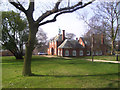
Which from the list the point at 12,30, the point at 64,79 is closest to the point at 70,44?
the point at 12,30

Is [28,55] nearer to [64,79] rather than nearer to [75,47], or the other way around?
[64,79]

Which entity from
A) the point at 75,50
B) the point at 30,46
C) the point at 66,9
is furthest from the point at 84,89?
the point at 75,50

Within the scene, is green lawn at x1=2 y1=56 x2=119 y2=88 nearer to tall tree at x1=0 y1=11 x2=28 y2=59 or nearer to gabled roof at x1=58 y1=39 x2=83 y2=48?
tall tree at x1=0 y1=11 x2=28 y2=59

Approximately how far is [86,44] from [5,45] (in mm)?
27592

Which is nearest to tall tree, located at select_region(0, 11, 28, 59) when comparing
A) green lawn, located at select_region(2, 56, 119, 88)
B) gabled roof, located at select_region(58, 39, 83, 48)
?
gabled roof, located at select_region(58, 39, 83, 48)

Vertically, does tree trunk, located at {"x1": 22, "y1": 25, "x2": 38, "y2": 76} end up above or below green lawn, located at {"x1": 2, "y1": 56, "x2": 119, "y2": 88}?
above

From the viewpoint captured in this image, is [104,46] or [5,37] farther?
[104,46]

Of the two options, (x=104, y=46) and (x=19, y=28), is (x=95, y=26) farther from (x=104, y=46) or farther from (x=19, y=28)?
(x=104, y=46)

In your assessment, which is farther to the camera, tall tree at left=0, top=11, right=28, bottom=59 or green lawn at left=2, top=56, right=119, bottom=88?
tall tree at left=0, top=11, right=28, bottom=59

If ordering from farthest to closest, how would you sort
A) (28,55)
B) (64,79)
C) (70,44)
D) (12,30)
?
(70,44) → (12,30) → (28,55) → (64,79)

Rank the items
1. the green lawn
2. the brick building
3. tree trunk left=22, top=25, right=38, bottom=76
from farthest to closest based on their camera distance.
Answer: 1. the brick building
2. tree trunk left=22, top=25, right=38, bottom=76
3. the green lawn

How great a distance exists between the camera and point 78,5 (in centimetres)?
934

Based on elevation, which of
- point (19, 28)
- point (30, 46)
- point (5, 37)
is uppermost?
point (19, 28)

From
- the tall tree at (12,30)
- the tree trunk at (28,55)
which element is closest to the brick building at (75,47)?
the tall tree at (12,30)
